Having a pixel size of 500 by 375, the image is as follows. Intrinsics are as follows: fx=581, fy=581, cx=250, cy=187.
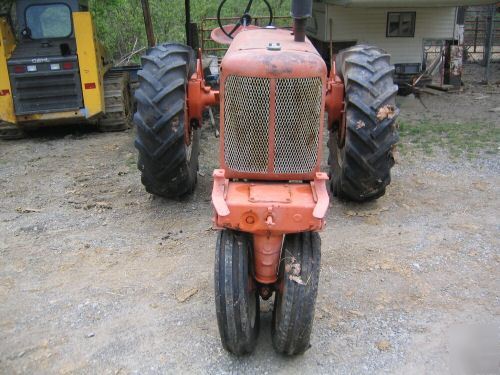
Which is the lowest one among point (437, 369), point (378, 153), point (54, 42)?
point (437, 369)

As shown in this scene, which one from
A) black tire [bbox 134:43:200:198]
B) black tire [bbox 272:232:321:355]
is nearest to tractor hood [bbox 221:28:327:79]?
black tire [bbox 272:232:321:355]

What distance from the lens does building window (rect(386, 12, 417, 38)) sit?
1138cm

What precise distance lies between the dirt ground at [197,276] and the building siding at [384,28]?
489 centimetres

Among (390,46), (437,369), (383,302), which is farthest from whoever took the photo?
(390,46)

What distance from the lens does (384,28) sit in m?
11.5

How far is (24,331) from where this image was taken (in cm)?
411

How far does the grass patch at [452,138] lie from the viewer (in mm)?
7941

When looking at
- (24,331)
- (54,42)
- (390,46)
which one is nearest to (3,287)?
(24,331)

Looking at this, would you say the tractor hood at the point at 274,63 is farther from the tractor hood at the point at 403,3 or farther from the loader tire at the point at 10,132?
the tractor hood at the point at 403,3

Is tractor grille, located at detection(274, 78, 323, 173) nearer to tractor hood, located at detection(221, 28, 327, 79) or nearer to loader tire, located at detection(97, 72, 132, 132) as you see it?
tractor hood, located at detection(221, 28, 327, 79)

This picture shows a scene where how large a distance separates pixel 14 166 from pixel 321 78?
5618 millimetres

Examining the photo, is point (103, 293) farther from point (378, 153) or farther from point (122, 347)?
point (378, 153)

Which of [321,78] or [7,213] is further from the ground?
[321,78]

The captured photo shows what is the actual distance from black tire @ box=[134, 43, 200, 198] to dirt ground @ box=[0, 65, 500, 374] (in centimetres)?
53
